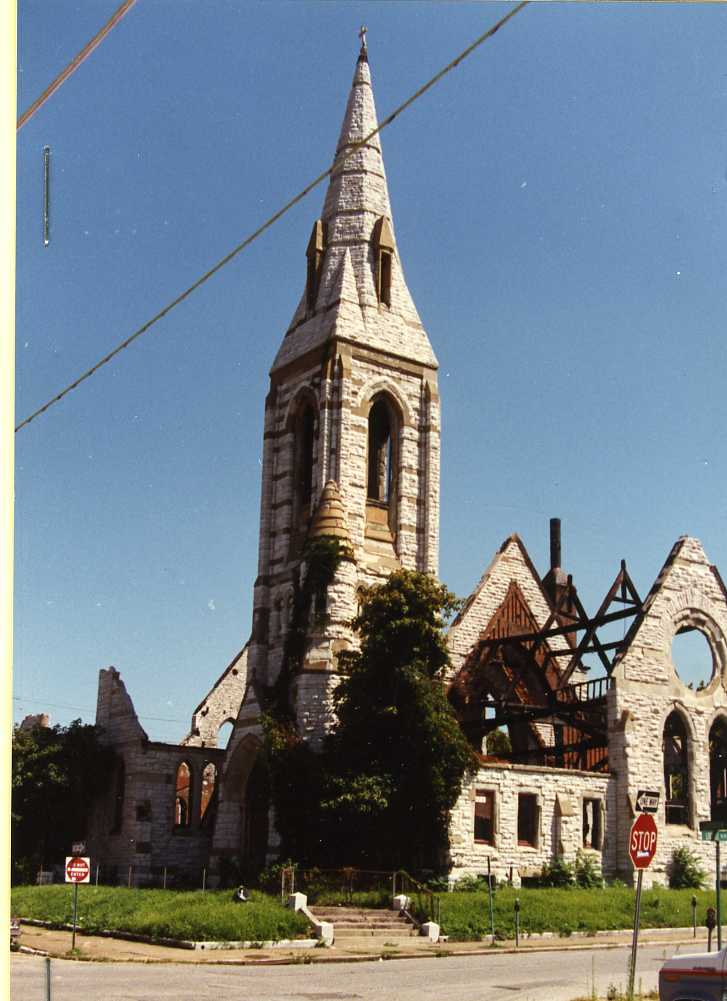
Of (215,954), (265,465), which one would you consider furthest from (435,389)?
(215,954)

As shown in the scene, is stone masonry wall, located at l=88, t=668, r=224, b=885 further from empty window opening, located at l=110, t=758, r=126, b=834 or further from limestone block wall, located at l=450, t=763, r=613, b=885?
limestone block wall, located at l=450, t=763, r=613, b=885

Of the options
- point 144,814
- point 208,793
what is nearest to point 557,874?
point 144,814

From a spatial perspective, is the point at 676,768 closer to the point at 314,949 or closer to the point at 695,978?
the point at 314,949

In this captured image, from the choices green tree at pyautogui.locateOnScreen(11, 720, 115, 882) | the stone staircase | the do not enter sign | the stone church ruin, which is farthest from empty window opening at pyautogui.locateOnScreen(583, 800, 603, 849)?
the do not enter sign

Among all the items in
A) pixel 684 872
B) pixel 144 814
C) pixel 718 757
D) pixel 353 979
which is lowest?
pixel 684 872

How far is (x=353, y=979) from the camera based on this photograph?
20.1m

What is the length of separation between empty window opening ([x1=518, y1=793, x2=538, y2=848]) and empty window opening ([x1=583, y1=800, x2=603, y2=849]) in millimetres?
1905

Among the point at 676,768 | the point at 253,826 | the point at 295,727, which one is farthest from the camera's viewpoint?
the point at 253,826

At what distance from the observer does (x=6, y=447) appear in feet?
27.1

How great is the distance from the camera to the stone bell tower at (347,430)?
41.8 m

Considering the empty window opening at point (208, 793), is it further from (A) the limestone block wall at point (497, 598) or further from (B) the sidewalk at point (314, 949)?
(B) the sidewalk at point (314, 949)

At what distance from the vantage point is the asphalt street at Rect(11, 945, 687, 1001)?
17031 millimetres

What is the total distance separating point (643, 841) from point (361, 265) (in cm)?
3445

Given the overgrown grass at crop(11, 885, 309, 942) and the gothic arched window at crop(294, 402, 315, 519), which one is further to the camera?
the gothic arched window at crop(294, 402, 315, 519)
